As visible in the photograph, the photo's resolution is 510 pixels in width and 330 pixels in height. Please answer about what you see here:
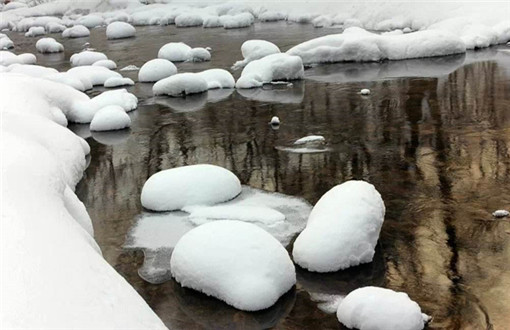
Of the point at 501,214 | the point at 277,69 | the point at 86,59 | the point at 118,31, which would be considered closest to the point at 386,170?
the point at 501,214

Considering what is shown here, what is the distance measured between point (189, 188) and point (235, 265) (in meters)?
2.04

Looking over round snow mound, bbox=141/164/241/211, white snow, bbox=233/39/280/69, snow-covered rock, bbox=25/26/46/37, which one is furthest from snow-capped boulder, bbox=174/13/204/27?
round snow mound, bbox=141/164/241/211

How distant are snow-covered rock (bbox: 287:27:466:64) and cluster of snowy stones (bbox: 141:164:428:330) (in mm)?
9419

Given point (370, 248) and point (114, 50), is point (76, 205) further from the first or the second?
point (114, 50)

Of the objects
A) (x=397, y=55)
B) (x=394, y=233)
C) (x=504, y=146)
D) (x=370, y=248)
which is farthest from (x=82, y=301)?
(x=397, y=55)

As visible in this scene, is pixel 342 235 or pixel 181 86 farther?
pixel 181 86

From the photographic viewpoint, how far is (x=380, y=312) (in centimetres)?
426

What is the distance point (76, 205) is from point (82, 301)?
267 cm

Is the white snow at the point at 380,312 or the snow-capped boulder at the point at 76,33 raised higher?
the snow-capped boulder at the point at 76,33

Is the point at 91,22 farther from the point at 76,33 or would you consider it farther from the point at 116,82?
the point at 116,82

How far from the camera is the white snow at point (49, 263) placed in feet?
10.5

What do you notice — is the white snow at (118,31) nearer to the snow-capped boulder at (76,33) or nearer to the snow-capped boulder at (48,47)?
the snow-capped boulder at (76,33)

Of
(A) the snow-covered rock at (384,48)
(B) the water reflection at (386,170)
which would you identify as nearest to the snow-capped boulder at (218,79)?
(B) the water reflection at (386,170)

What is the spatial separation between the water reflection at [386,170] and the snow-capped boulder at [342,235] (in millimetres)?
128
